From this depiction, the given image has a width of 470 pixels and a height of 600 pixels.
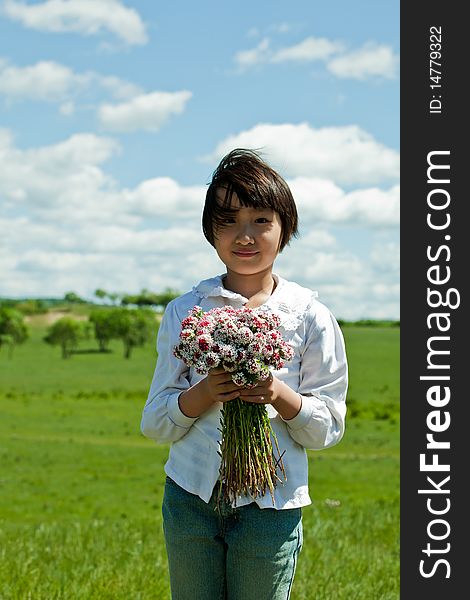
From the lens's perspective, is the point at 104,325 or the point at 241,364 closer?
the point at 241,364

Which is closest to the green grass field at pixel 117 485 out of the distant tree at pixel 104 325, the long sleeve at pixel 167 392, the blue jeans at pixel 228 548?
the distant tree at pixel 104 325

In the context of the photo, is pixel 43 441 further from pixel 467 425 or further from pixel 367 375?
pixel 467 425

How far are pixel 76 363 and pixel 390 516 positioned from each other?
47166 mm


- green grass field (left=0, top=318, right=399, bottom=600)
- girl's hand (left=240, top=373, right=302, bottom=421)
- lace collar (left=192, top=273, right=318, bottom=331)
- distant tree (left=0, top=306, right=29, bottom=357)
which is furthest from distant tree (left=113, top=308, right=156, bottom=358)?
girl's hand (left=240, top=373, right=302, bottom=421)

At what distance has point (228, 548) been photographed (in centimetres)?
312

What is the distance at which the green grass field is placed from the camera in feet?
18.8

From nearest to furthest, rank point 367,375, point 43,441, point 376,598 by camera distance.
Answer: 1. point 376,598
2. point 43,441
3. point 367,375

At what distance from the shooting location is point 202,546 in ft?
10.2

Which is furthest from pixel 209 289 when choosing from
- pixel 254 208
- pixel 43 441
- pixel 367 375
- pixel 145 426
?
pixel 367 375

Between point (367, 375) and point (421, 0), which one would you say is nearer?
point (421, 0)

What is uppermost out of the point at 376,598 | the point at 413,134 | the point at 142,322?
the point at 142,322

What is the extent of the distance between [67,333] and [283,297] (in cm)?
5517

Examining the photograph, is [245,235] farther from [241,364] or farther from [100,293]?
[100,293]

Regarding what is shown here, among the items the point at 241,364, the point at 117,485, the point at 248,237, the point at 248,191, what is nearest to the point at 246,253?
the point at 248,237
